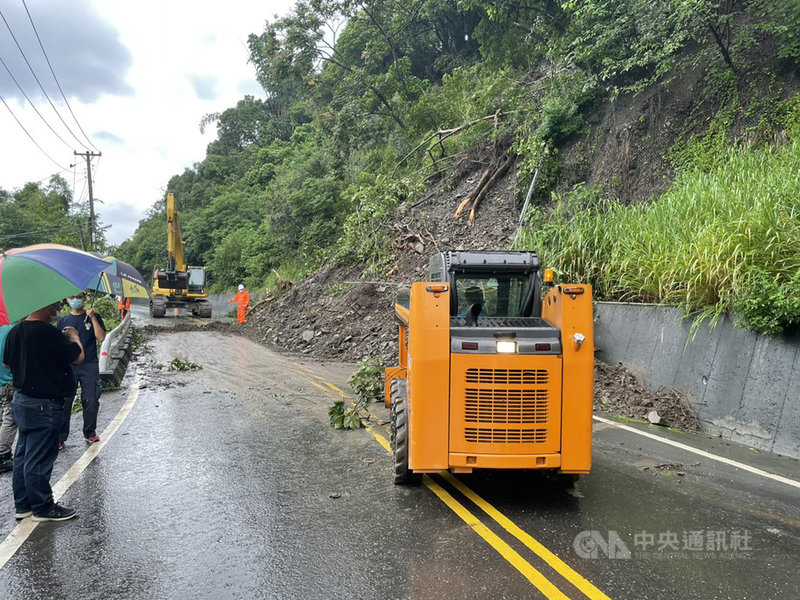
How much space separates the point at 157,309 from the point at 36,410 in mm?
26856

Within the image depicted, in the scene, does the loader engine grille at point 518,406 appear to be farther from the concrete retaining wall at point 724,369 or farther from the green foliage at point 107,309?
the green foliage at point 107,309

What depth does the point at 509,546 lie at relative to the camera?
13.5 ft

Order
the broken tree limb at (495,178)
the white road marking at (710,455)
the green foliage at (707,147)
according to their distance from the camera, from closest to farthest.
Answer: the white road marking at (710,455), the green foliage at (707,147), the broken tree limb at (495,178)

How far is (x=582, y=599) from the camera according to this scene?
3.39 m

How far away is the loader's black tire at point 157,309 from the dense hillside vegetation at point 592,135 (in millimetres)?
7977

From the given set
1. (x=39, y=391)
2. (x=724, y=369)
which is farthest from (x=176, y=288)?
(x=724, y=369)

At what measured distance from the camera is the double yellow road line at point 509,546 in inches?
139

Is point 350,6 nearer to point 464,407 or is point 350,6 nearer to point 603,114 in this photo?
point 603,114

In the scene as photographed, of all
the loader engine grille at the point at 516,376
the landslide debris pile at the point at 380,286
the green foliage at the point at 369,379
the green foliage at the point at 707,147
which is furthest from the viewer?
the landslide debris pile at the point at 380,286

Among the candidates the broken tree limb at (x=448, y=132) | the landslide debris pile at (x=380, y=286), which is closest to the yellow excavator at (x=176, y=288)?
Result: the landslide debris pile at (x=380, y=286)

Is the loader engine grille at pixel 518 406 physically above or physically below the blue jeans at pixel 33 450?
above

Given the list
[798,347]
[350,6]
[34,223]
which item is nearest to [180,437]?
[798,347]

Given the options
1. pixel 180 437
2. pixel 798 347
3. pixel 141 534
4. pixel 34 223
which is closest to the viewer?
pixel 141 534

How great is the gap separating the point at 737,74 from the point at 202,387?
1438cm
